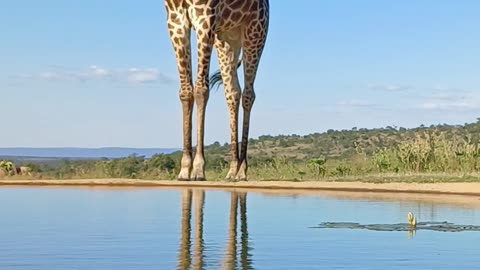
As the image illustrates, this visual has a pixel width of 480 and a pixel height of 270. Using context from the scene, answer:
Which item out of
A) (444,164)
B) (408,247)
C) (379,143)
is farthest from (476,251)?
(379,143)

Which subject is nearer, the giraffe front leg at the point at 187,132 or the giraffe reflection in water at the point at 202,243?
the giraffe reflection in water at the point at 202,243

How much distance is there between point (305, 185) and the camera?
15.4 metres

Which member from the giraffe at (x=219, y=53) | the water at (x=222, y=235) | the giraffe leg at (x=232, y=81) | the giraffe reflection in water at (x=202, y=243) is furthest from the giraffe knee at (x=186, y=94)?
the giraffe reflection in water at (x=202, y=243)

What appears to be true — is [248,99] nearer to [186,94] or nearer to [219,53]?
[219,53]

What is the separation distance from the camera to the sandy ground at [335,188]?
1341 cm

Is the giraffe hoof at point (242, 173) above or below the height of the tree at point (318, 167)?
below

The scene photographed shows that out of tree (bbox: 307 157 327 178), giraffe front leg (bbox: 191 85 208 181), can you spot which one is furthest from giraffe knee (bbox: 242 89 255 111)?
tree (bbox: 307 157 327 178)

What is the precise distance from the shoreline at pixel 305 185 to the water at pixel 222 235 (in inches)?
61.5

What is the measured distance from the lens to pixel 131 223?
30.8ft

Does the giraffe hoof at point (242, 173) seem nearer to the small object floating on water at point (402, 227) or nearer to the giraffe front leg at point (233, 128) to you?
the giraffe front leg at point (233, 128)

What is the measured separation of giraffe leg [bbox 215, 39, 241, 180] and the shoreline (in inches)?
53.6

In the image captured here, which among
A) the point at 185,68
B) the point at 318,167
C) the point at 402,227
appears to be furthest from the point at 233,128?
the point at 402,227

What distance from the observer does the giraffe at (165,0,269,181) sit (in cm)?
1586

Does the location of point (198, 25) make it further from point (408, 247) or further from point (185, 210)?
point (408, 247)
